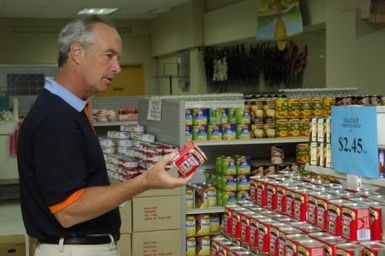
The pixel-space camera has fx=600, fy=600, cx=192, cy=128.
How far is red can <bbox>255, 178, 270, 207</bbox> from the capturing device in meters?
2.89

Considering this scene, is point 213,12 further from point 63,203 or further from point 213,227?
point 63,203

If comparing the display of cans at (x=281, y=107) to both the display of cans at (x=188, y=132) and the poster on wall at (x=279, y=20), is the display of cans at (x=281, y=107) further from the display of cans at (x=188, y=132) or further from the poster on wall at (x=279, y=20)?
the poster on wall at (x=279, y=20)

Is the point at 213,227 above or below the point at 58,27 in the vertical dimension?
below

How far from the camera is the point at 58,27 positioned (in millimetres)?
14797

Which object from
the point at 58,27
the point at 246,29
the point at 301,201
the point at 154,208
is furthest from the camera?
the point at 58,27

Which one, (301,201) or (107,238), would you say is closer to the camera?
(107,238)

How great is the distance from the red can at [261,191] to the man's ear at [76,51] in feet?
3.89

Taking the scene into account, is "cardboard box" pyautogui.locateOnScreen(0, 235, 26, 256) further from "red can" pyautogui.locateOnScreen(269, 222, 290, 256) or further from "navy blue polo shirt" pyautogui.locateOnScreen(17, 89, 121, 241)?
"red can" pyautogui.locateOnScreen(269, 222, 290, 256)

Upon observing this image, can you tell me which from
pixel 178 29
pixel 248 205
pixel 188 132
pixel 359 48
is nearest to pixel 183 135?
pixel 188 132

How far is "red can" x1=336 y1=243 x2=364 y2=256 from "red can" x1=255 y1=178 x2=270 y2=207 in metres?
0.74

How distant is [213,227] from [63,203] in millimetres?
3461

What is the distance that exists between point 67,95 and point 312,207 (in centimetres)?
112

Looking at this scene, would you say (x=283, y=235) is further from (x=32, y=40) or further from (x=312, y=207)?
(x=32, y=40)

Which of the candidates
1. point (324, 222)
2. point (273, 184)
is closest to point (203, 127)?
point (273, 184)
